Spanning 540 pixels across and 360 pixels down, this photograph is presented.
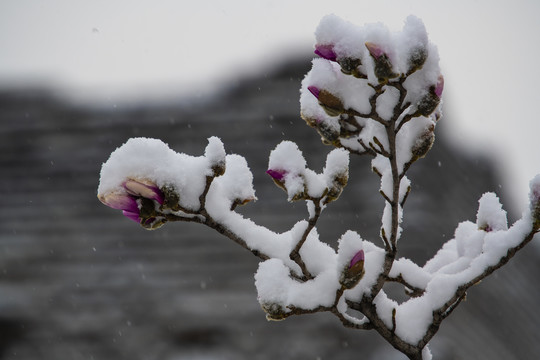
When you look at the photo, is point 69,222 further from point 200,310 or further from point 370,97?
point 370,97

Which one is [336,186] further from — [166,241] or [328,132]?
[166,241]

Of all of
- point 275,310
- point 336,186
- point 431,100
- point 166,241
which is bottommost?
point 166,241

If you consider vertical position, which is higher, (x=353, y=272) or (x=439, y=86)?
(x=439, y=86)

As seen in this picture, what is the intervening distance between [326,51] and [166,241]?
413 centimetres

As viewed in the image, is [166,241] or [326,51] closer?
A: [326,51]

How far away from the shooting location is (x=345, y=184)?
27.1 inches

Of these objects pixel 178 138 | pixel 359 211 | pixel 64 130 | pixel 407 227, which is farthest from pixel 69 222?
pixel 407 227

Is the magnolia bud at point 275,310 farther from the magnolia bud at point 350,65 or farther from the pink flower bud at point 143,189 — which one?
the magnolia bud at point 350,65

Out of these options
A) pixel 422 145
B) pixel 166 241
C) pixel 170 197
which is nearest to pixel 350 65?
pixel 422 145

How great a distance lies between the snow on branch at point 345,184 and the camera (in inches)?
24.8

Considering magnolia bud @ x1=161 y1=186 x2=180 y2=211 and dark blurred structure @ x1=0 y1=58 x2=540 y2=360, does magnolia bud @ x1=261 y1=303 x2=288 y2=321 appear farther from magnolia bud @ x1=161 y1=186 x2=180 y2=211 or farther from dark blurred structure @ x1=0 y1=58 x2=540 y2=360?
dark blurred structure @ x1=0 y1=58 x2=540 y2=360

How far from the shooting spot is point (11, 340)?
443cm

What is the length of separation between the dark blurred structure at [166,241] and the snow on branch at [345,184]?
3235mm

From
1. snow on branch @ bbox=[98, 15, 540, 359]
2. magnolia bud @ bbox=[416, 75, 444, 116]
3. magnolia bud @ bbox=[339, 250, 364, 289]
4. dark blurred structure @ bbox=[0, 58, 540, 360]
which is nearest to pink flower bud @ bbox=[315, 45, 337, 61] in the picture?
snow on branch @ bbox=[98, 15, 540, 359]
